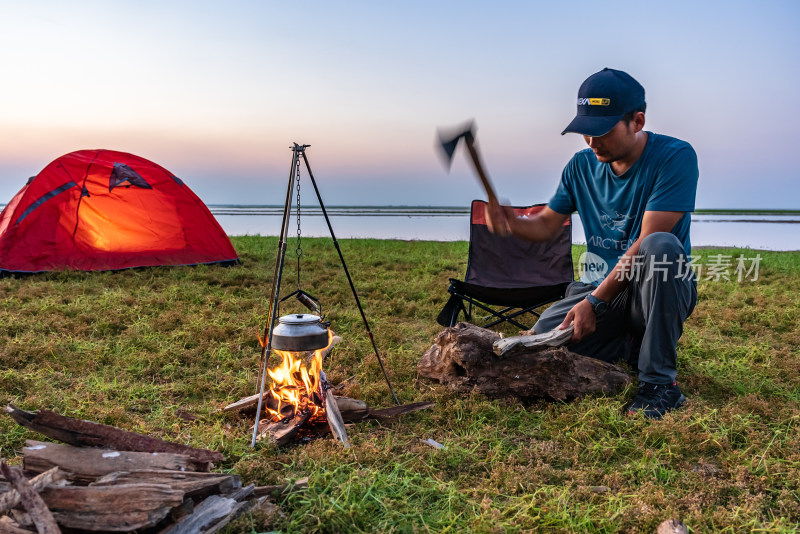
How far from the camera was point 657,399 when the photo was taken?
2861 mm

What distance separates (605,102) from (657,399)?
1.54 metres

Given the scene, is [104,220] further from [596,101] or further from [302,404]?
[596,101]

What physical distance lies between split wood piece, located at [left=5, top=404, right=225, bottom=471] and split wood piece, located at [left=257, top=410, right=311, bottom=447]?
35 centimetres

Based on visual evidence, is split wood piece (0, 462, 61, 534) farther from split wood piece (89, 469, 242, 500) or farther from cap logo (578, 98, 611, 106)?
cap logo (578, 98, 611, 106)

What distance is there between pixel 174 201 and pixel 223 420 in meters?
5.14

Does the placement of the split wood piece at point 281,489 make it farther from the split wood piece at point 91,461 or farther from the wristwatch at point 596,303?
the wristwatch at point 596,303

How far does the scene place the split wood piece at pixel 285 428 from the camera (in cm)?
251

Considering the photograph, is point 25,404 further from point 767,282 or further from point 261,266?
point 767,282

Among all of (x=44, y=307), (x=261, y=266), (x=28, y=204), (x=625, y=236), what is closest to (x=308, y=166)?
(x=625, y=236)

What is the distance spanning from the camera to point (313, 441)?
2.57 m

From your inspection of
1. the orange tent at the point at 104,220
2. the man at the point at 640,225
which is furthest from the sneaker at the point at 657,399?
the orange tent at the point at 104,220

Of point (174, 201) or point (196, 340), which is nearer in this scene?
point (196, 340)

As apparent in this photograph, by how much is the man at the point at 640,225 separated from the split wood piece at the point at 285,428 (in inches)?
54.3

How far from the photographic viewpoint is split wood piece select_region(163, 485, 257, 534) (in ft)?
5.46
